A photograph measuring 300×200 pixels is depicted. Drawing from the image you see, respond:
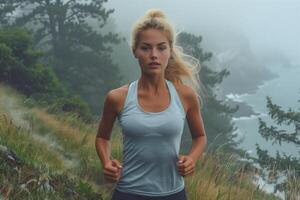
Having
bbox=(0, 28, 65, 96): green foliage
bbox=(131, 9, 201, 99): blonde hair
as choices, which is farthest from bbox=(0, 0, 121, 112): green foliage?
bbox=(131, 9, 201, 99): blonde hair

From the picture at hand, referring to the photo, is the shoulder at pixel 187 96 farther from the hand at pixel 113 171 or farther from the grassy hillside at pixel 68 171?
the grassy hillside at pixel 68 171

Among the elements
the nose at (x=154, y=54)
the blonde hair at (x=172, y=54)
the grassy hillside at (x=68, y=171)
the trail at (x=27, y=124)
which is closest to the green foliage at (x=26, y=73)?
the trail at (x=27, y=124)

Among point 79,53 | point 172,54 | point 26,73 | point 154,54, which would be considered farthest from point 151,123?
point 79,53

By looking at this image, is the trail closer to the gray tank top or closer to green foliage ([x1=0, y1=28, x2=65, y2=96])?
the gray tank top

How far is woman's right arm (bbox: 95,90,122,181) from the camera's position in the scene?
8.50 ft

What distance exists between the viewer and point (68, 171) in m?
4.91

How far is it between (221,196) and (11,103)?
6822mm

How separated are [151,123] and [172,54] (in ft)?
1.68

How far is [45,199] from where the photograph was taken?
343 cm

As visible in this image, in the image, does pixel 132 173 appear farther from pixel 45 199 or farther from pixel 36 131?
pixel 36 131

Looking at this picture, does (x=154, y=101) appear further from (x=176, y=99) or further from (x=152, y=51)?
(x=152, y=51)

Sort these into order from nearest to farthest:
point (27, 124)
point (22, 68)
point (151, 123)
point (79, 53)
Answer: point (151, 123)
point (27, 124)
point (22, 68)
point (79, 53)

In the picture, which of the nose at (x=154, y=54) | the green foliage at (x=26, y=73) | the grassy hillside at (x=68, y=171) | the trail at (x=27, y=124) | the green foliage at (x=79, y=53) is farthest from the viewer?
A: the green foliage at (x=79, y=53)

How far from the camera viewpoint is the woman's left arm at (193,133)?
8.66ft
